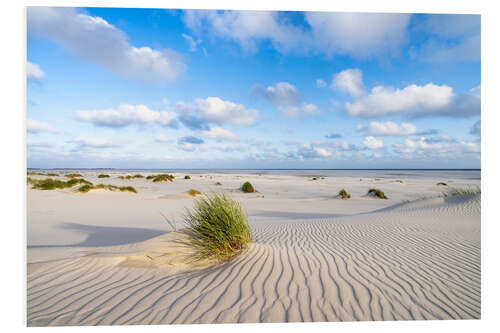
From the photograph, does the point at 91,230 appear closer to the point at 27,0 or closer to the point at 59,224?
the point at 59,224

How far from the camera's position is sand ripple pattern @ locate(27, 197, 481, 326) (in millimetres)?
2576

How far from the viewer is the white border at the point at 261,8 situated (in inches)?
104

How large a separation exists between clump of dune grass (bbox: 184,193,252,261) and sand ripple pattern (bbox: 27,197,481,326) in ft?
0.76

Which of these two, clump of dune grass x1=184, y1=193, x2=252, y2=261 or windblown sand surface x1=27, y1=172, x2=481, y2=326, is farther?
clump of dune grass x1=184, y1=193, x2=252, y2=261

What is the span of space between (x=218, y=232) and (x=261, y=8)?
12.1ft

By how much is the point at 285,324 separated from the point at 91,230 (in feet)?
23.0

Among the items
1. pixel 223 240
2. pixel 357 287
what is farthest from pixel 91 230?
pixel 357 287

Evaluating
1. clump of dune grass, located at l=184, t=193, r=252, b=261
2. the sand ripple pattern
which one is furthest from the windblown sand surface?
clump of dune grass, located at l=184, t=193, r=252, b=261

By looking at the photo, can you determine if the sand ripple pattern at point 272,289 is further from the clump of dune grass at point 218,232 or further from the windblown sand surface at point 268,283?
the clump of dune grass at point 218,232

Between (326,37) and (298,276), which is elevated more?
(326,37)

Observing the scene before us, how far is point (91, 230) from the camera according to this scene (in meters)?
7.30

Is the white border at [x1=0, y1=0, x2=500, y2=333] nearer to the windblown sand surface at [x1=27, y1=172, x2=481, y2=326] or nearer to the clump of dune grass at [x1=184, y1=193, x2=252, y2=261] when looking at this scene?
the windblown sand surface at [x1=27, y1=172, x2=481, y2=326]

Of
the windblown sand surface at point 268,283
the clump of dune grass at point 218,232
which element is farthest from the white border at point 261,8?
the clump of dune grass at point 218,232
